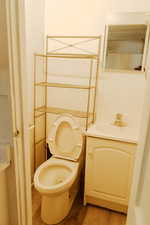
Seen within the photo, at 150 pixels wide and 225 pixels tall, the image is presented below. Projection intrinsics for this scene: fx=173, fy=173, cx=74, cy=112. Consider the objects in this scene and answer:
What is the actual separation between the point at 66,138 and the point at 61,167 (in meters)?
0.31

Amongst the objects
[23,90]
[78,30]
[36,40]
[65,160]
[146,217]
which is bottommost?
[65,160]

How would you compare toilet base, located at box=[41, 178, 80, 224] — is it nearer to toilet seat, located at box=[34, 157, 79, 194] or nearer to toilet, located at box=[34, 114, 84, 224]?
toilet, located at box=[34, 114, 84, 224]

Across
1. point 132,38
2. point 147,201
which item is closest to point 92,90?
point 132,38

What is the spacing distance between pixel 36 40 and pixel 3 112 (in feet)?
4.11

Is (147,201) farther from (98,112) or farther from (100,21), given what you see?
(100,21)

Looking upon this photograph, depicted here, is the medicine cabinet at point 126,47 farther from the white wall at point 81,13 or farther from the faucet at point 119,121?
the faucet at point 119,121

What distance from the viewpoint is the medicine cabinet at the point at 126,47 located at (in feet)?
5.64

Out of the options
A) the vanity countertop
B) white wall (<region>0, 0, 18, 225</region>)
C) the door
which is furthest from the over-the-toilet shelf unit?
the door

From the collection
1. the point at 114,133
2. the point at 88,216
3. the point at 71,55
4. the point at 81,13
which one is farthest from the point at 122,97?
the point at 88,216

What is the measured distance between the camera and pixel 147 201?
1.86ft

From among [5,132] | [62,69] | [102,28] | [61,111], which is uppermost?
[102,28]

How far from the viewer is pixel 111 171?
1678 mm

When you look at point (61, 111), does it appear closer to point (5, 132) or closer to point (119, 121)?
point (119, 121)

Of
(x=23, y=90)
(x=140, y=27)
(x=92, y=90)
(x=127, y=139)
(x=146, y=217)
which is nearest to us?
(x=146, y=217)
